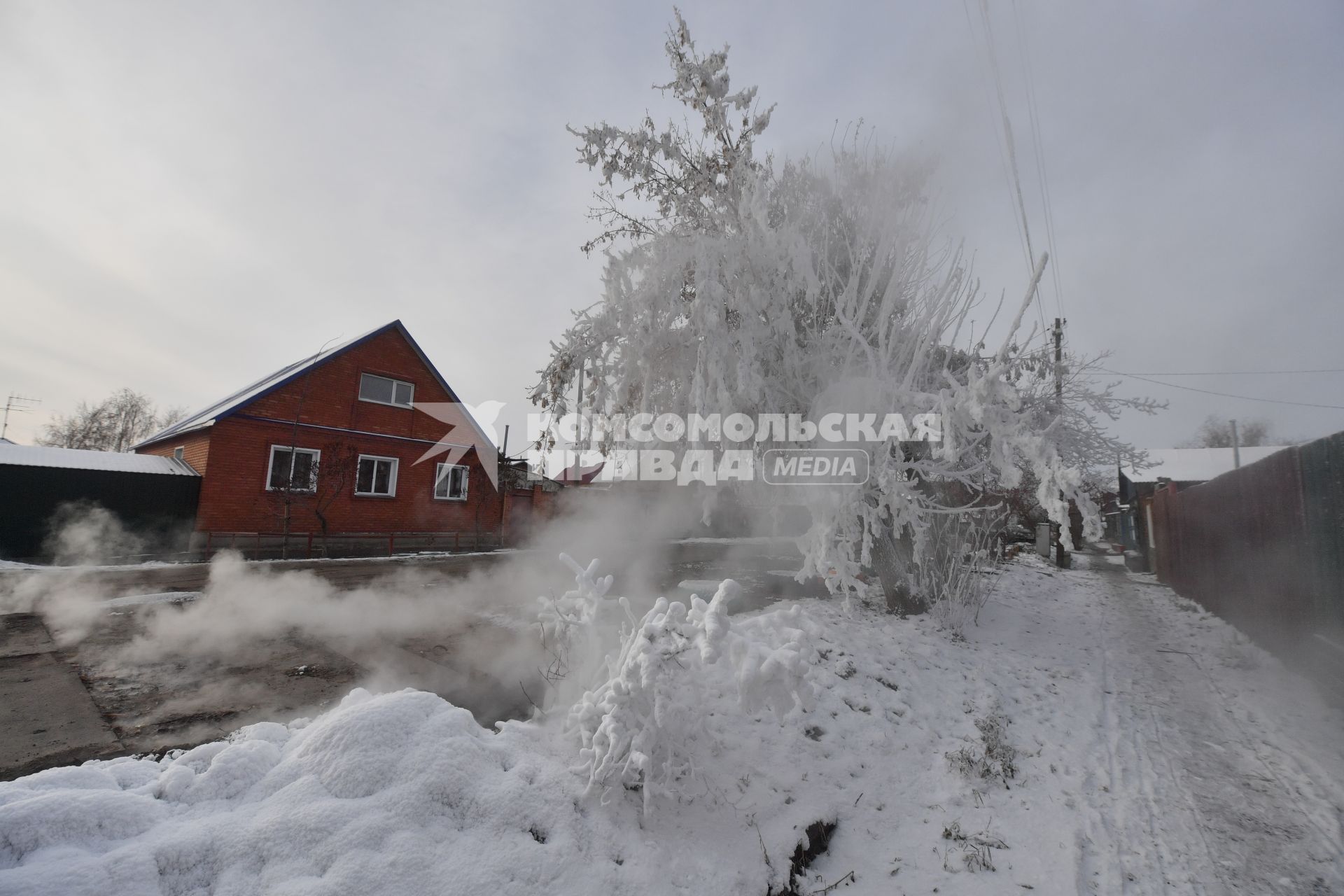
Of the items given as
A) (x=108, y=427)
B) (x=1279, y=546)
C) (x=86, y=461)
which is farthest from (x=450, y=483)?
(x=108, y=427)

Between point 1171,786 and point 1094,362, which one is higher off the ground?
point 1094,362

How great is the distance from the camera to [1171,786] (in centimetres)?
334

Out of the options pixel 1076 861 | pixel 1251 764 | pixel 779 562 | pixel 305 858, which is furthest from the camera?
pixel 779 562

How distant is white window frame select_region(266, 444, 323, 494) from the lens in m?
13.5

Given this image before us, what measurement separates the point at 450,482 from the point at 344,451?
10.6ft

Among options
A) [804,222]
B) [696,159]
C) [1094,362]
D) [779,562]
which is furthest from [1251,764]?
[779,562]

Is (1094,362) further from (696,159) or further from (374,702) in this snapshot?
(374,702)

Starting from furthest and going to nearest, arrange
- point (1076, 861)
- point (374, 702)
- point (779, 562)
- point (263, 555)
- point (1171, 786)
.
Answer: point (263, 555), point (779, 562), point (1171, 786), point (1076, 861), point (374, 702)

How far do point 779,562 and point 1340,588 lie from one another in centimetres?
826

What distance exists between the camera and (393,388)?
16.3m

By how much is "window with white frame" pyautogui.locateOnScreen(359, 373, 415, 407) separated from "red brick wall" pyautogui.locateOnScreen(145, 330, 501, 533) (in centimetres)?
17

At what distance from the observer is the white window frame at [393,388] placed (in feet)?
50.8

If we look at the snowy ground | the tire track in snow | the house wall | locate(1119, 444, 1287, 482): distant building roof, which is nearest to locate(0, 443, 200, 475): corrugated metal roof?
the house wall

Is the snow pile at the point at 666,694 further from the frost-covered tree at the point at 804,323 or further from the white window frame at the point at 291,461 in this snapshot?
the white window frame at the point at 291,461
